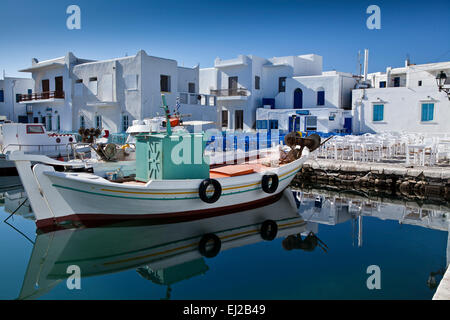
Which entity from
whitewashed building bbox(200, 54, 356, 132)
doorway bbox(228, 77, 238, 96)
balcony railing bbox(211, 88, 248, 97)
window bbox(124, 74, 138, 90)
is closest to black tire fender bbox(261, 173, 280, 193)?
window bbox(124, 74, 138, 90)

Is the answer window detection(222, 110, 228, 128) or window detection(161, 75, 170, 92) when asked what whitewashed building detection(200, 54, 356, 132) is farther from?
window detection(161, 75, 170, 92)

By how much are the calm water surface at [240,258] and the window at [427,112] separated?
14.3 m

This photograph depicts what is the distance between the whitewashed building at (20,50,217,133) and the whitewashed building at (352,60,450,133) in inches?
408

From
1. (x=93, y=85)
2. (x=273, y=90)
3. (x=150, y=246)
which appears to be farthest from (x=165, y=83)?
(x=150, y=246)

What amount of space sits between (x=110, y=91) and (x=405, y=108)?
1884 cm

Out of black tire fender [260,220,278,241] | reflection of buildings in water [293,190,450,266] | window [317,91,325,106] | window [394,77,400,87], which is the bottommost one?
black tire fender [260,220,278,241]

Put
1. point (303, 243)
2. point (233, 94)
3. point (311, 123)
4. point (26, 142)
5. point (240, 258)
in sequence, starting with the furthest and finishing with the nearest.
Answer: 1. point (233, 94)
2. point (311, 123)
3. point (26, 142)
4. point (303, 243)
5. point (240, 258)

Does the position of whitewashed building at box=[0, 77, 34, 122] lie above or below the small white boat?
above

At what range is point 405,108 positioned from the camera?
2364 cm

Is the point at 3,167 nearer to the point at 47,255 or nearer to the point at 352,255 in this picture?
the point at 47,255

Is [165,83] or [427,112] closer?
[427,112]

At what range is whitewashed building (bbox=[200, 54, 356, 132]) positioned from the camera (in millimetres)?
29000

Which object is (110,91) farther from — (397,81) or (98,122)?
(397,81)
